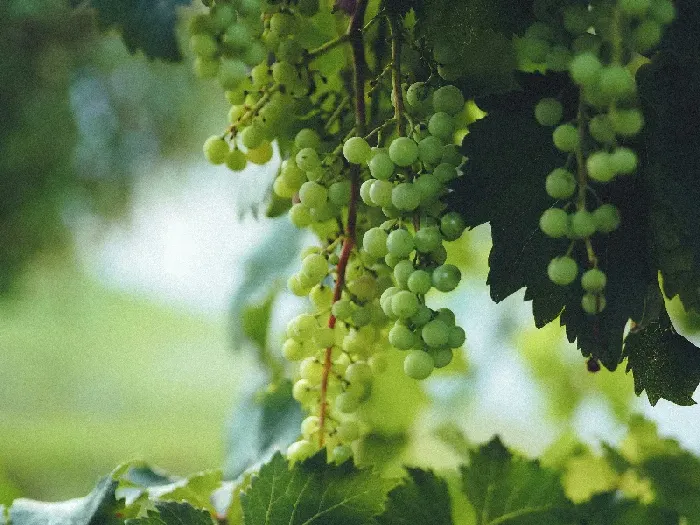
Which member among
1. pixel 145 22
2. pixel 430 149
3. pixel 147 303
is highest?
pixel 147 303

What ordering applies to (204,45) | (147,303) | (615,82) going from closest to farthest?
(615,82)
(204,45)
(147,303)

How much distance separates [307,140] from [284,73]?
0.11 ft

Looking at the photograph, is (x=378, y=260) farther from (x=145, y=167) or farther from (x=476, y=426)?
(x=145, y=167)

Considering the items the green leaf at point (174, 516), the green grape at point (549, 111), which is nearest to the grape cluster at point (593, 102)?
the green grape at point (549, 111)

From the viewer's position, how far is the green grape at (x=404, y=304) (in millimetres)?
328

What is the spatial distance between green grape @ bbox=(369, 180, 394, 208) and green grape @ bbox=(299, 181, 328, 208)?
0.05 meters

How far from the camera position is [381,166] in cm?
33

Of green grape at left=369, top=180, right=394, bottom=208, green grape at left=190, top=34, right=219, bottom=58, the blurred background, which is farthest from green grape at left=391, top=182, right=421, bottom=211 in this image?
the blurred background

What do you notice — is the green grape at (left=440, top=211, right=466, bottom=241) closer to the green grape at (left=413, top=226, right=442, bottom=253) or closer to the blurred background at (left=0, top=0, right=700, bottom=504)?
the green grape at (left=413, top=226, right=442, bottom=253)

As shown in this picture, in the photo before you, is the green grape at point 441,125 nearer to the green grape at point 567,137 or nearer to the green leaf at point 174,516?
the green grape at point 567,137

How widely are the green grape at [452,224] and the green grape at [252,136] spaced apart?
120 mm

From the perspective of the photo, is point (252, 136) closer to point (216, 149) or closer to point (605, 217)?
point (216, 149)

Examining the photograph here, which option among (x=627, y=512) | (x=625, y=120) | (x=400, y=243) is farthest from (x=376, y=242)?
(x=627, y=512)

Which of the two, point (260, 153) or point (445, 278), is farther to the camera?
point (260, 153)
